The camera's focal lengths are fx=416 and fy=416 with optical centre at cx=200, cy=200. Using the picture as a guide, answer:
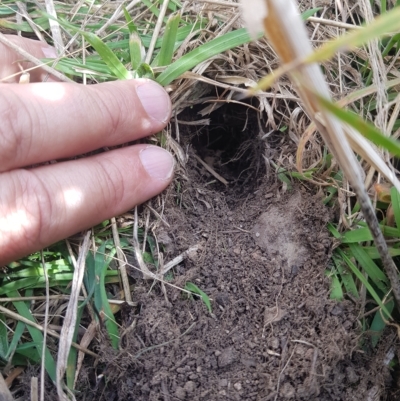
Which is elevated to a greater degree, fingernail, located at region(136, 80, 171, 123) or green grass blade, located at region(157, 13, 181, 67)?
green grass blade, located at region(157, 13, 181, 67)

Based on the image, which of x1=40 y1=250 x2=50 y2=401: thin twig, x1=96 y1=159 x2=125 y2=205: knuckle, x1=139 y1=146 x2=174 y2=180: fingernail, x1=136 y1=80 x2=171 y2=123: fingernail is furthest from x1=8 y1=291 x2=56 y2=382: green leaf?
x1=136 y1=80 x2=171 y2=123: fingernail

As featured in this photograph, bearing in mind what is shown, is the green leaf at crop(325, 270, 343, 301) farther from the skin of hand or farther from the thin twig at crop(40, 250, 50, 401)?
the thin twig at crop(40, 250, 50, 401)

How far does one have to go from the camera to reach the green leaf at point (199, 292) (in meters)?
1.12

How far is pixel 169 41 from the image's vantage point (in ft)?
4.21

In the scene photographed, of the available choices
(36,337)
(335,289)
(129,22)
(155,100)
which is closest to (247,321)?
(335,289)

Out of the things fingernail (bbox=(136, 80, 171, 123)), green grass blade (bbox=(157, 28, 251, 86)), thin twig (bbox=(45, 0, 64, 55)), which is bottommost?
fingernail (bbox=(136, 80, 171, 123))

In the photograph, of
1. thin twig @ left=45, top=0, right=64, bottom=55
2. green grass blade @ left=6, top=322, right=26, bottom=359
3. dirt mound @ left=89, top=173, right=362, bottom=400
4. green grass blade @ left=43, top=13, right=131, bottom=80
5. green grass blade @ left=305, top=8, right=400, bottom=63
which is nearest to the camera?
green grass blade @ left=305, top=8, right=400, bottom=63

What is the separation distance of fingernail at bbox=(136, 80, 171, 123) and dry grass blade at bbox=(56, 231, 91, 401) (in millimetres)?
416

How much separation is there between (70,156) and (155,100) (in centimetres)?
32

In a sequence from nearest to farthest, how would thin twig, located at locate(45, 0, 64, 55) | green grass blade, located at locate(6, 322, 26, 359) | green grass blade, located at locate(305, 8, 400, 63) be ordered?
green grass blade, located at locate(305, 8, 400, 63)
green grass blade, located at locate(6, 322, 26, 359)
thin twig, located at locate(45, 0, 64, 55)

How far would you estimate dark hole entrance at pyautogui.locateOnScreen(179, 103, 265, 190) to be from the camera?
1.43 m

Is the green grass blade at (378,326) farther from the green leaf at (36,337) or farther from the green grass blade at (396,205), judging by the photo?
the green leaf at (36,337)

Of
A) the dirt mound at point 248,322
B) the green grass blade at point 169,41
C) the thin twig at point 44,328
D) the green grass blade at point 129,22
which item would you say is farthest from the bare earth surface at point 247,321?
the green grass blade at point 129,22

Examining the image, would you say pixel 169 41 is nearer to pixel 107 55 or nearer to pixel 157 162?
pixel 107 55
